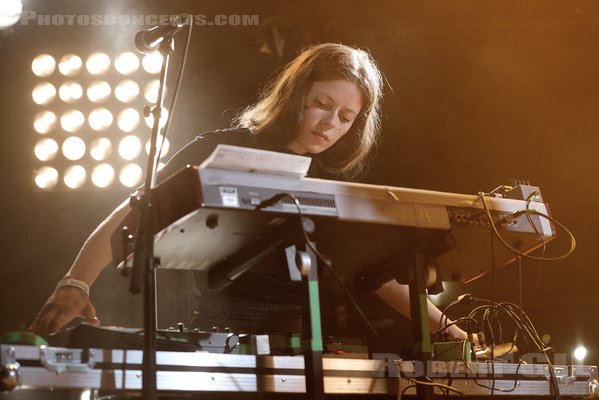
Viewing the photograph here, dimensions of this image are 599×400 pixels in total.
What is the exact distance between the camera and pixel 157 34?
1.83 meters

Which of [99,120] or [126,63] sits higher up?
[126,63]

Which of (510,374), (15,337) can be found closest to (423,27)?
(510,374)

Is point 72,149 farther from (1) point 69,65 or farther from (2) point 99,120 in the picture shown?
(1) point 69,65

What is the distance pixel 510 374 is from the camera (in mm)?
1944

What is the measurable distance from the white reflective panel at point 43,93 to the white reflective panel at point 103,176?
1.42 feet

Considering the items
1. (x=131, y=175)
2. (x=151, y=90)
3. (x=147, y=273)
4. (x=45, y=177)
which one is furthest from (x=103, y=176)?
(x=147, y=273)

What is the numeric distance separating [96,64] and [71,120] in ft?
1.04

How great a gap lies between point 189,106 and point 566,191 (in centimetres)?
206

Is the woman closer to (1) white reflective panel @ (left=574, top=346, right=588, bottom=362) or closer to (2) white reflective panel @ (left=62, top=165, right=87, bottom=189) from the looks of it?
(2) white reflective panel @ (left=62, top=165, right=87, bottom=189)

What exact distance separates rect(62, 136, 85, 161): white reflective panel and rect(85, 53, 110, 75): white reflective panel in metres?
0.36

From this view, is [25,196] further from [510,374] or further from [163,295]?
[510,374]

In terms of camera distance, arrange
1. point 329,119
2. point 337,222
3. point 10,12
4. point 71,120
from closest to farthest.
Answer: point 337,222
point 329,119
point 10,12
point 71,120

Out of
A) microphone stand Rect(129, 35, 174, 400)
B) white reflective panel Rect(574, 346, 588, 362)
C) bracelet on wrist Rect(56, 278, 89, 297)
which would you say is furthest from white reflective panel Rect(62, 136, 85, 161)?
white reflective panel Rect(574, 346, 588, 362)

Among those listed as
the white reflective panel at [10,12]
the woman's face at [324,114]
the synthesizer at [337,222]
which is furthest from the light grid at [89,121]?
the synthesizer at [337,222]
